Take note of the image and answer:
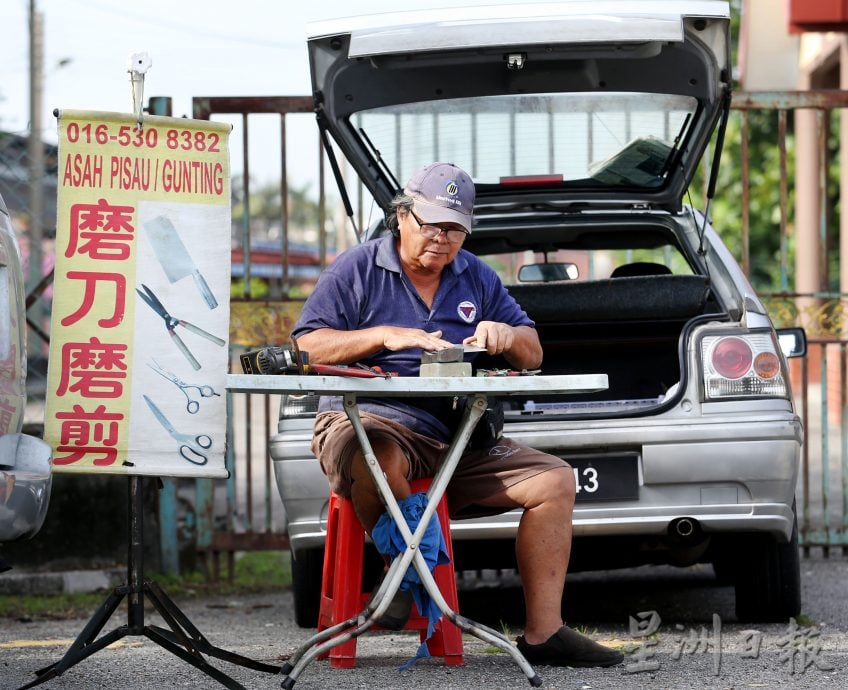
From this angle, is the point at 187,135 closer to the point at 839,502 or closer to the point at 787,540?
the point at 787,540

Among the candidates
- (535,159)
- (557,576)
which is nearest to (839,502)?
(535,159)

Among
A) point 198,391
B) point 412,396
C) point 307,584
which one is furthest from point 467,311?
point 307,584

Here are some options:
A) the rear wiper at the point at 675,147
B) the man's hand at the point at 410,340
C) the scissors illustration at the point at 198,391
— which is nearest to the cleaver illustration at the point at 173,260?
the scissors illustration at the point at 198,391

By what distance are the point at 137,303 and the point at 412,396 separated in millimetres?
827

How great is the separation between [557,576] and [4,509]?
161 cm

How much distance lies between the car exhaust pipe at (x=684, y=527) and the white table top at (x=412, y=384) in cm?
105

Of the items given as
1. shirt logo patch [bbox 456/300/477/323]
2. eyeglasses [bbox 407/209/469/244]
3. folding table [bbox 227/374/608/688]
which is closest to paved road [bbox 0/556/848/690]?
folding table [bbox 227/374/608/688]

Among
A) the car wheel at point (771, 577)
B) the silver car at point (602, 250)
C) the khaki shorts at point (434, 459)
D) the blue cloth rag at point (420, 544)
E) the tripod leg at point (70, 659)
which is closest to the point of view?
the tripod leg at point (70, 659)

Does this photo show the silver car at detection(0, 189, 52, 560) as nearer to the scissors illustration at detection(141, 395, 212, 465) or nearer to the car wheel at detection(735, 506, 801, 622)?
the scissors illustration at detection(141, 395, 212, 465)

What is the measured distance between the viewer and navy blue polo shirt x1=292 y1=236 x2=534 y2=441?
4.24 m

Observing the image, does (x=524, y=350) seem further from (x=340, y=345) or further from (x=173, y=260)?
(x=173, y=260)

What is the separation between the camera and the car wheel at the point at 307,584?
5109 millimetres

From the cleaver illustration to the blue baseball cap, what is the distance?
69 cm

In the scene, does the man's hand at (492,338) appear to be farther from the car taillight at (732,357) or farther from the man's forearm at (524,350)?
the car taillight at (732,357)
